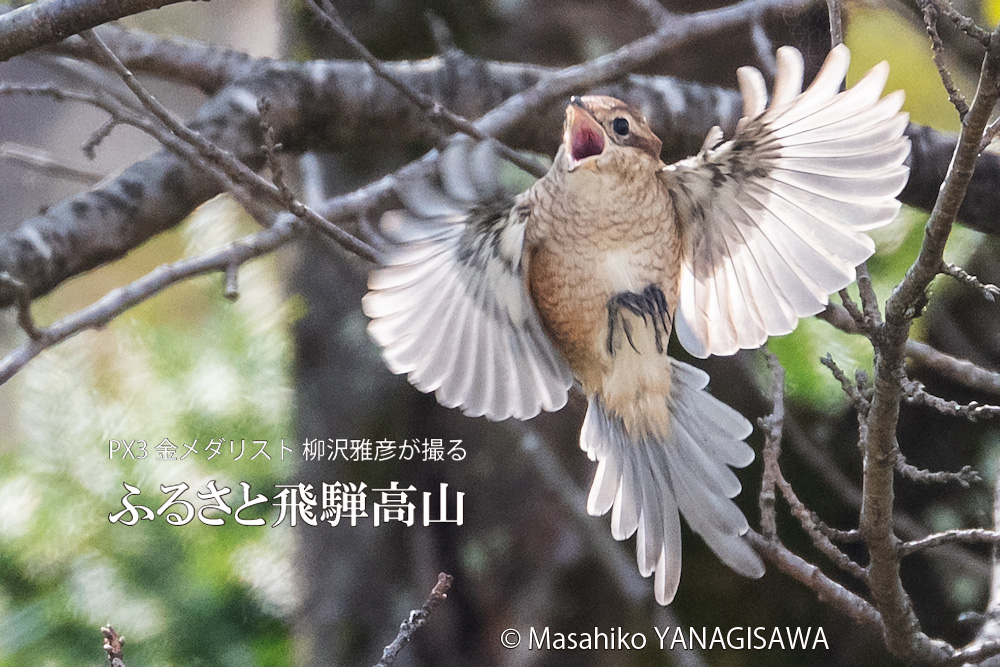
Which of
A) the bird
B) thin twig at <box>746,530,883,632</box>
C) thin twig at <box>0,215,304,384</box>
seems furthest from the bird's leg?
thin twig at <box>0,215,304,384</box>

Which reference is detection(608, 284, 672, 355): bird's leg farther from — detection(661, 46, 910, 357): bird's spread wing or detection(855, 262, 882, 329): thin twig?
detection(855, 262, 882, 329): thin twig

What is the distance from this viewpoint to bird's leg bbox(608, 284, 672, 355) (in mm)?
992

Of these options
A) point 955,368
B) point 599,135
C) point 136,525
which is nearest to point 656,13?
point 599,135

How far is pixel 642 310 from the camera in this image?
1.00 m

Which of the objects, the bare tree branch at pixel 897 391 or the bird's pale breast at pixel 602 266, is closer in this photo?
the bare tree branch at pixel 897 391

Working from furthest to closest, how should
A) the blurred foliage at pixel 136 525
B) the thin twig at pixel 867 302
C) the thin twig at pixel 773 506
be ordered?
1. the blurred foliage at pixel 136 525
2. the thin twig at pixel 773 506
3. the thin twig at pixel 867 302

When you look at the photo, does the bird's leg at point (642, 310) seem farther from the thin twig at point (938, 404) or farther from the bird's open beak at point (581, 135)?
the thin twig at point (938, 404)

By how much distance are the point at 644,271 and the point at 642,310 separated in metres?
0.05

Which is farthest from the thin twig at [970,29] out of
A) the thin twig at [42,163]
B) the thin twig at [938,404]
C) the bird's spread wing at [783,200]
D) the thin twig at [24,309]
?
the thin twig at [42,163]

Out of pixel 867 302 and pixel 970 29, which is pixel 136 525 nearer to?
pixel 867 302

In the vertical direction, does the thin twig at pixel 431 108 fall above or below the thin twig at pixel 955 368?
above

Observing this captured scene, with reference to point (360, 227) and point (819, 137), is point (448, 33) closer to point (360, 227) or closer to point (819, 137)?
point (360, 227)

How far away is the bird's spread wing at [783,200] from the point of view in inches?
32.7

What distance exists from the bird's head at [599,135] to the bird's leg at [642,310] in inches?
6.0
